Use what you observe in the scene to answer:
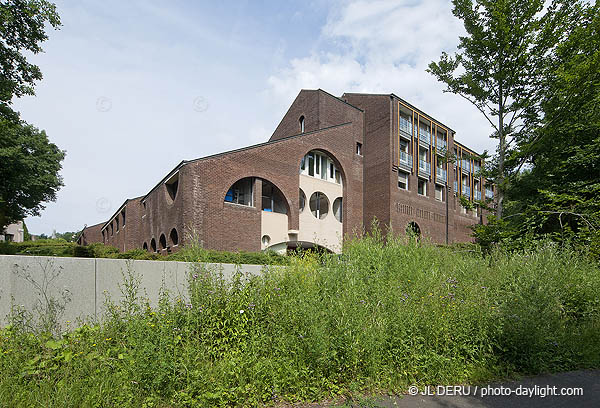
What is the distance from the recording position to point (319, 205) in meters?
26.5

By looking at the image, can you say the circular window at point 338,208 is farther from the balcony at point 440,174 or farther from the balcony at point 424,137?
the balcony at point 440,174

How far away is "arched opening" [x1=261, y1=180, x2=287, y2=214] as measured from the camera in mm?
22312

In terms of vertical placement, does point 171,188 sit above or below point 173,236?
above

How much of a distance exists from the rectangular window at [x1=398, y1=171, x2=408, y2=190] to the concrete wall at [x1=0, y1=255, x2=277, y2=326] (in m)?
25.1

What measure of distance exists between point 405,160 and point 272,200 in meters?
13.8

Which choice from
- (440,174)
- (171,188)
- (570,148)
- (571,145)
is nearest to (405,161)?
(440,174)

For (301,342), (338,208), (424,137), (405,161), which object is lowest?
(301,342)

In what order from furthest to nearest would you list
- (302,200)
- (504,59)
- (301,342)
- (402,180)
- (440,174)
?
(440,174), (402,180), (302,200), (504,59), (301,342)

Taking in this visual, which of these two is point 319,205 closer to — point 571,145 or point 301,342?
point 571,145

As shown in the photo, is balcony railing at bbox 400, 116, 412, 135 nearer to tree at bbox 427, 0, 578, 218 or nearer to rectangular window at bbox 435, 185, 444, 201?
rectangular window at bbox 435, 185, 444, 201

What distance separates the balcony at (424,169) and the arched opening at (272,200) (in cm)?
1546

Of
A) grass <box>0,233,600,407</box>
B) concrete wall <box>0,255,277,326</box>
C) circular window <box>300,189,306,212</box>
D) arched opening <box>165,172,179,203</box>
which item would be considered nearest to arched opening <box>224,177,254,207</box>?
arched opening <box>165,172,179,203</box>

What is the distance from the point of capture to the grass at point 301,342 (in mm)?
4074

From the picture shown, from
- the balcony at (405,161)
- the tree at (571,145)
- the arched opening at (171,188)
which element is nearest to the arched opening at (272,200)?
the arched opening at (171,188)
